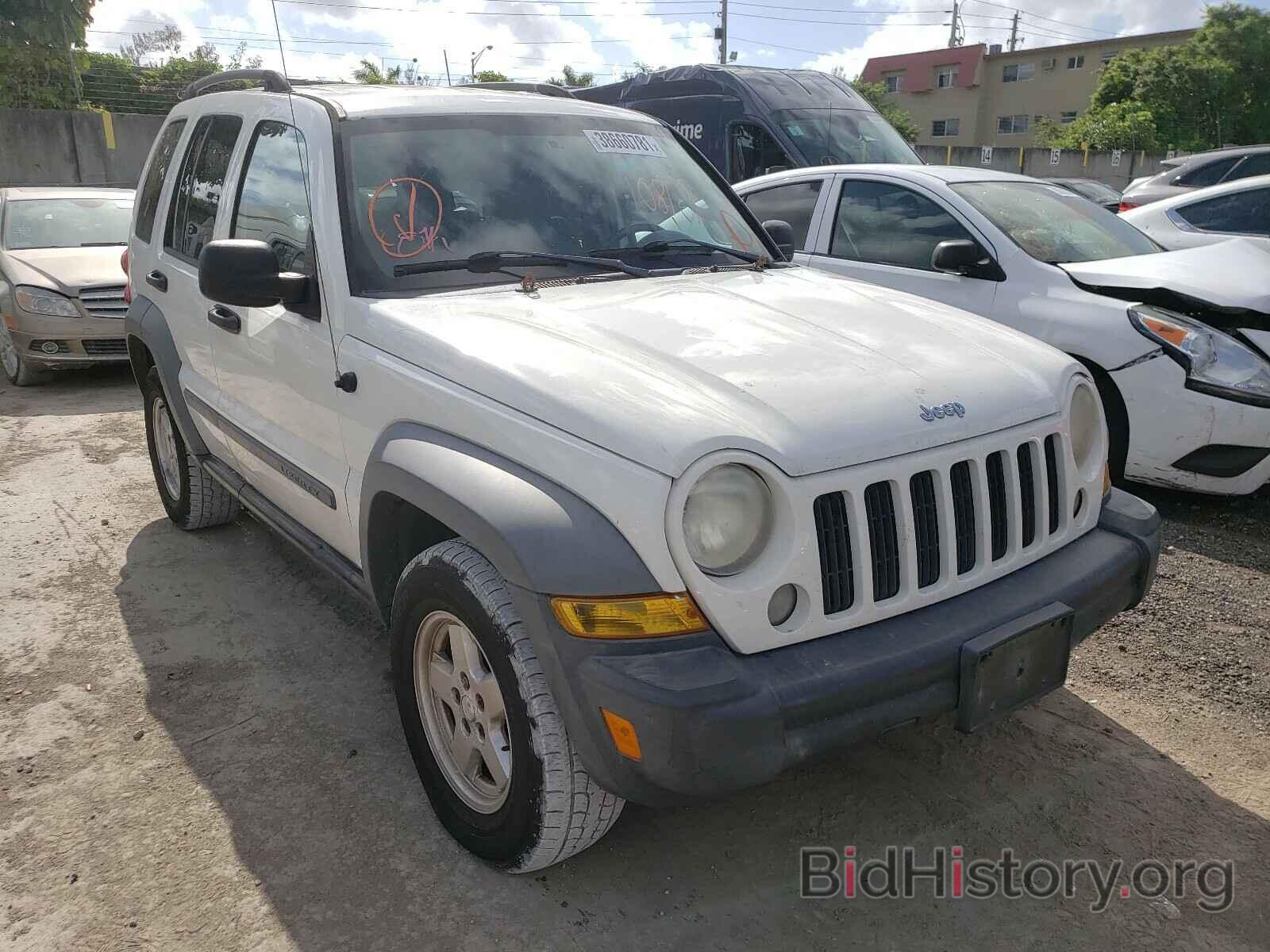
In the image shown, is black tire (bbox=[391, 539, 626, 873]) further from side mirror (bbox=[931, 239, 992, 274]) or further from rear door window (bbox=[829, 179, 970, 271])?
rear door window (bbox=[829, 179, 970, 271])

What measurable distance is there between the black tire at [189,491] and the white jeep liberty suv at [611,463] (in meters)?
1.09

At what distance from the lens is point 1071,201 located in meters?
5.89

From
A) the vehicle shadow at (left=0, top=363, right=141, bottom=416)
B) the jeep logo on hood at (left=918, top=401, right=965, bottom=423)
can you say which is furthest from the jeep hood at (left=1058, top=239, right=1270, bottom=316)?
the vehicle shadow at (left=0, top=363, right=141, bottom=416)

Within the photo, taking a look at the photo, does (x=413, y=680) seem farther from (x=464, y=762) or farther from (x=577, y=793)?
(x=577, y=793)

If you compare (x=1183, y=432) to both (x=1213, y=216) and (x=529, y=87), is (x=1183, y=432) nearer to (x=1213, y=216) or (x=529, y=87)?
(x=529, y=87)

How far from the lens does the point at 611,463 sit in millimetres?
2072

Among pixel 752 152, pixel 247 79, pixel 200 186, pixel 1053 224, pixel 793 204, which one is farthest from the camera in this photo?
pixel 752 152

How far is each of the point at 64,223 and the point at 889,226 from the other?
24.6 ft

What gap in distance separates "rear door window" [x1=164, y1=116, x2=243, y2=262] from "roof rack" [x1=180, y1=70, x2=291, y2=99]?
6.6 inches

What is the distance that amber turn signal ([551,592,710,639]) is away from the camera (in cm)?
202

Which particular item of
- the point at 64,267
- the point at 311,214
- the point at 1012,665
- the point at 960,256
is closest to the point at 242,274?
the point at 311,214

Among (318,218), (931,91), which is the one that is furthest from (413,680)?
(931,91)

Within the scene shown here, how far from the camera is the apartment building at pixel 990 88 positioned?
50.5 meters

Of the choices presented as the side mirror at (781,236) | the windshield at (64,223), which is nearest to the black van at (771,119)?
the windshield at (64,223)
